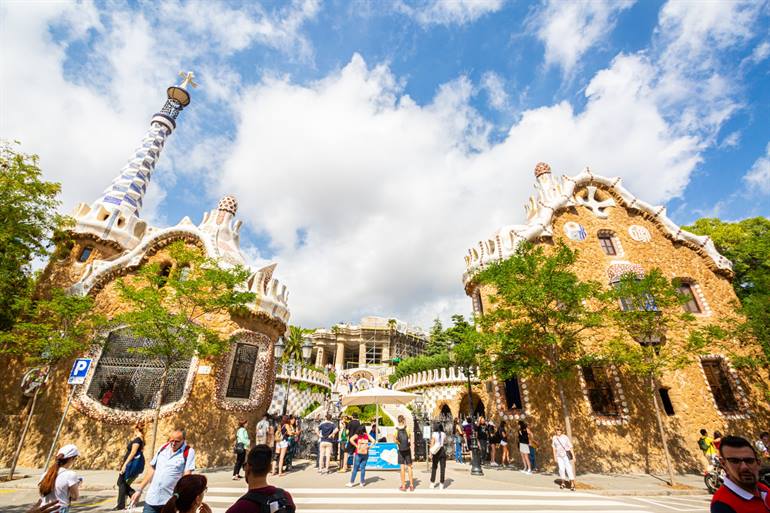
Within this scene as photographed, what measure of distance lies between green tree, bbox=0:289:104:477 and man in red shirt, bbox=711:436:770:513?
1407 cm

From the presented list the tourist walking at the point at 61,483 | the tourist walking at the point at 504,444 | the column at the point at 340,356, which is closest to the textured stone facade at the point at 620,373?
the tourist walking at the point at 504,444

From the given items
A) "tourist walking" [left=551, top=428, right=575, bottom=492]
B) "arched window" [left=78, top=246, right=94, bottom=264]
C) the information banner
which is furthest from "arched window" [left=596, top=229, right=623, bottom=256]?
"arched window" [left=78, top=246, right=94, bottom=264]

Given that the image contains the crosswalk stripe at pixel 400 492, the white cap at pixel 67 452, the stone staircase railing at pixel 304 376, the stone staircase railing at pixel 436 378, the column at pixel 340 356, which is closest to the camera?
the white cap at pixel 67 452

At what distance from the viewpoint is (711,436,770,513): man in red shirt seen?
2.53 meters

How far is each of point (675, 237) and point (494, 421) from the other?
43.6ft

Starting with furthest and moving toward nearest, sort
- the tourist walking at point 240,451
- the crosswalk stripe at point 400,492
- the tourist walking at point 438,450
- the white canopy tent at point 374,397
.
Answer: the white canopy tent at point 374,397 → the tourist walking at point 240,451 → the tourist walking at point 438,450 → the crosswalk stripe at point 400,492

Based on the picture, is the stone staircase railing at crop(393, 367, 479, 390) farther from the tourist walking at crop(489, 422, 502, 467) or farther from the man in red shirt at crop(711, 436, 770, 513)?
the man in red shirt at crop(711, 436, 770, 513)

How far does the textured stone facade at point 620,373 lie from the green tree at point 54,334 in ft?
48.9

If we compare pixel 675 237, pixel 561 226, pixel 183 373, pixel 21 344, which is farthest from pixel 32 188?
pixel 675 237

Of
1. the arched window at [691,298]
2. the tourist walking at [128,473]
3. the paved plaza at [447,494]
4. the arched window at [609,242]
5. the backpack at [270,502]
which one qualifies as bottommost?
the paved plaza at [447,494]

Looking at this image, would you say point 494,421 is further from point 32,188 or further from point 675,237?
point 32,188

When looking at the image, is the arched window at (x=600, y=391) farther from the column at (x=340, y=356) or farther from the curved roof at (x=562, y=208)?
the column at (x=340, y=356)

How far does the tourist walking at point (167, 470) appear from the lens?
A: 4656 mm

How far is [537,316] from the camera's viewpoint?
1191 centimetres
